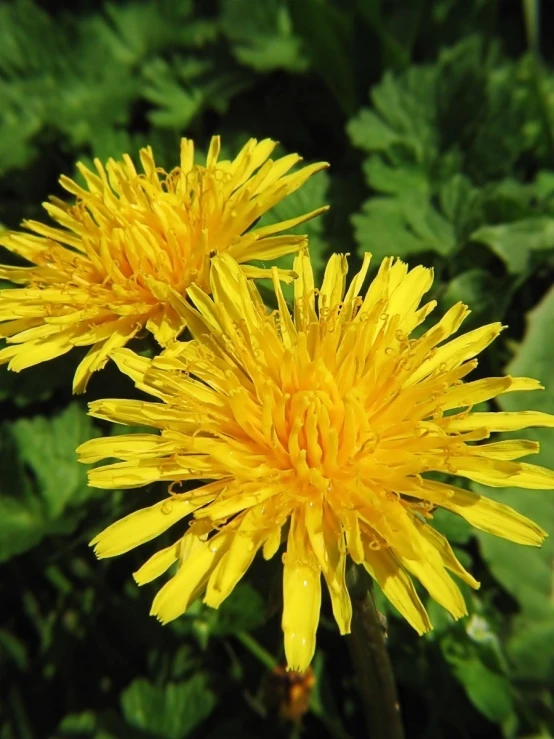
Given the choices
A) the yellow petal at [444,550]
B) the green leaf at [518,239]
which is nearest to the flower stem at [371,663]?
the yellow petal at [444,550]

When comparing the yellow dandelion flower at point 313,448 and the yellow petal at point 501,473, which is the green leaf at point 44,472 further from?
the yellow petal at point 501,473

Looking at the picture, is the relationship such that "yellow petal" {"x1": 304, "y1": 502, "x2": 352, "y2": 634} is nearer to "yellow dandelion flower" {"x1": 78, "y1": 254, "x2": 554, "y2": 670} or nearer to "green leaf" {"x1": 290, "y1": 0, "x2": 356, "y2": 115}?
"yellow dandelion flower" {"x1": 78, "y1": 254, "x2": 554, "y2": 670}

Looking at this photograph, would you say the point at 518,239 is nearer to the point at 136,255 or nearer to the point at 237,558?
the point at 136,255

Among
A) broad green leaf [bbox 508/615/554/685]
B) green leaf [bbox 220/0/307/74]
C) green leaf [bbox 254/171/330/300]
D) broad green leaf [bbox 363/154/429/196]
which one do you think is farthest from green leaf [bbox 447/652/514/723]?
green leaf [bbox 220/0/307/74]

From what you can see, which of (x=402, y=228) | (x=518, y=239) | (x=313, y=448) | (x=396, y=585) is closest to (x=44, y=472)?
(x=313, y=448)

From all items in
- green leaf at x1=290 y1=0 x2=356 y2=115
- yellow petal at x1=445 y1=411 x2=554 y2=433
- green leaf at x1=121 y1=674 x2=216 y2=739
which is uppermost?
green leaf at x1=290 y1=0 x2=356 y2=115

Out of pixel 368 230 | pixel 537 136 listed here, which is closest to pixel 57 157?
pixel 368 230

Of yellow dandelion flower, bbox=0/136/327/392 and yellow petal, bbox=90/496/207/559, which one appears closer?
yellow petal, bbox=90/496/207/559

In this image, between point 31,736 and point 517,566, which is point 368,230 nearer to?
point 517,566
